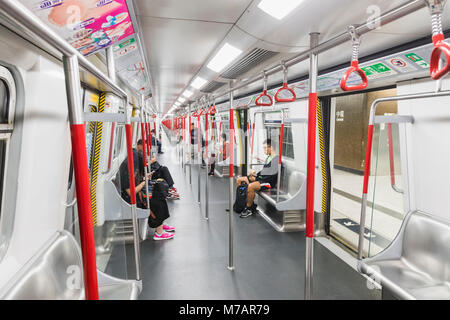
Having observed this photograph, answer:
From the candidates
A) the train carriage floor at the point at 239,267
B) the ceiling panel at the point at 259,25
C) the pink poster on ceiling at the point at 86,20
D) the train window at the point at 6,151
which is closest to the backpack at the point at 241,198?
the train carriage floor at the point at 239,267

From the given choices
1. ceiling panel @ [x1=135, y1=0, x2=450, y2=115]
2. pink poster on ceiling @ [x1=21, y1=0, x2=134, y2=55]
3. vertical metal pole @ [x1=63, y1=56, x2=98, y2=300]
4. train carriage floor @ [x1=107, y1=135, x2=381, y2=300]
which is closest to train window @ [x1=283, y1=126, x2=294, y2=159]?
train carriage floor @ [x1=107, y1=135, x2=381, y2=300]

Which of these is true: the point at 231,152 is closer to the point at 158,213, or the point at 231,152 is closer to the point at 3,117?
the point at 158,213

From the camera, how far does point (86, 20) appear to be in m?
1.70

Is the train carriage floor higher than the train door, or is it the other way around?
the train door

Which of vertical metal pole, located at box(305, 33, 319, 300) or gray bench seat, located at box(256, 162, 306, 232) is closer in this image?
vertical metal pole, located at box(305, 33, 319, 300)

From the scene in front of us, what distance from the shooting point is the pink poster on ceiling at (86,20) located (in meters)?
1.43

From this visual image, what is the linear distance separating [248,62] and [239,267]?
2.63 meters

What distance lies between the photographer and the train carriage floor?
2.99 metres

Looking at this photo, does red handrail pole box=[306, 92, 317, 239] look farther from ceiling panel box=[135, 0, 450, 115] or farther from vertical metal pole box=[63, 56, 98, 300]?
vertical metal pole box=[63, 56, 98, 300]

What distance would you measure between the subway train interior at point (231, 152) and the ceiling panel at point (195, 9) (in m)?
0.02

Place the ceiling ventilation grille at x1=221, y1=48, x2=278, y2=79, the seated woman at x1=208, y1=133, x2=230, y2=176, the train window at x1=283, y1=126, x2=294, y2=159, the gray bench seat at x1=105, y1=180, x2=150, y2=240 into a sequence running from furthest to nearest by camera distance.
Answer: the seated woman at x1=208, y1=133, x2=230, y2=176
the train window at x1=283, y1=126, x2=294, y2=159
the gray bench seat at x1=105, y1=180, x2=150, y2=240
the ceiling ventilation grille at x1=221, y1=48, x2=278, y2=79

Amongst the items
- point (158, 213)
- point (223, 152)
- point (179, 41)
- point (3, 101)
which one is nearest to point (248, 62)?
point (179, 41)

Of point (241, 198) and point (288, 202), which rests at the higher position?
point (288, 202)

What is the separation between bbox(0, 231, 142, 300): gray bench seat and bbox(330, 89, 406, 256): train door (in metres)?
2.70
